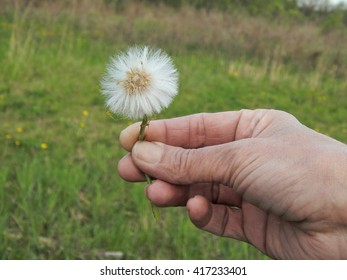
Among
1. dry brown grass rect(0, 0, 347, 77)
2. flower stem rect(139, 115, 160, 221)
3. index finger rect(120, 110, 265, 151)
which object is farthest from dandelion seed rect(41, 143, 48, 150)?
dry brown grass rect(0, 0, 347, 77)

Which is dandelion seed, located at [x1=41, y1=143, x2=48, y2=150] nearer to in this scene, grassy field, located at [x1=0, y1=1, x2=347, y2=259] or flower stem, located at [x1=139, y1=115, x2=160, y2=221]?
grassy field, located at [x1=0, y1=1, x2=347, y2=259]

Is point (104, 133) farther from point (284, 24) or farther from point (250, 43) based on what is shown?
point (284, 24)

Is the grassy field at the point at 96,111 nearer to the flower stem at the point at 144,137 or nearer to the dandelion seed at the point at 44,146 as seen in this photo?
the dandelion seed at the point at 44,146

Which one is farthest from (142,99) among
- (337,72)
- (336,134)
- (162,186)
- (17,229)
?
(337,72)

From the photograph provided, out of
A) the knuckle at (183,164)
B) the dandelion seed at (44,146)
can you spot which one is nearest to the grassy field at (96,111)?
the dandelion seed at (44,146)

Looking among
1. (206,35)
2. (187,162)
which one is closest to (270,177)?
(187,162)

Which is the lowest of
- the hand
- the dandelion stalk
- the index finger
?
the hand
